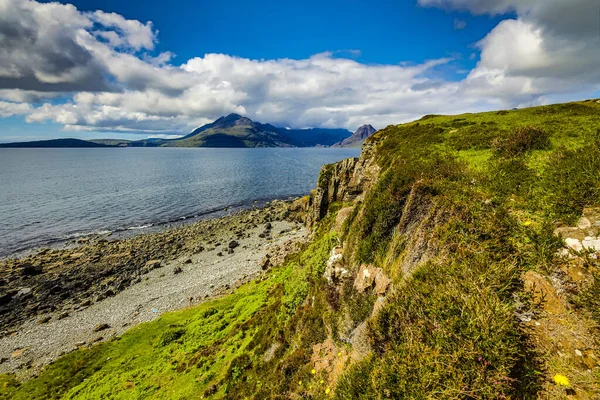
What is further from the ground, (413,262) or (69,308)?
(413,262)

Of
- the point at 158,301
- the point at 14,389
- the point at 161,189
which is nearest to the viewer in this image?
the point at 14,389

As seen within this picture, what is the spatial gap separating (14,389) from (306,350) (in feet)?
97.0

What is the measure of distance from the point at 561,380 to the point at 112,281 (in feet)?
180

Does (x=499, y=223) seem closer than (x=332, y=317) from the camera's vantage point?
Yes

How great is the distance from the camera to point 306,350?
36.3ft

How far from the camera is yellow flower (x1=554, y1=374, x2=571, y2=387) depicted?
4860mm

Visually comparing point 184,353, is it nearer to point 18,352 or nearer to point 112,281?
point 18,352

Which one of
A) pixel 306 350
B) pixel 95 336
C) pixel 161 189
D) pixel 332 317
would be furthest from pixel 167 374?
pixel 161 189

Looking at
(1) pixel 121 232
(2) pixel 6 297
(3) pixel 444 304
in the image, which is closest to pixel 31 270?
(2) pixel 6 297

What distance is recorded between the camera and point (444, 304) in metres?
6.49

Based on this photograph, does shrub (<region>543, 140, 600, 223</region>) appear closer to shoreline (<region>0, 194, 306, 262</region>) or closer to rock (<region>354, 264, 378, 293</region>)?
rock (<region>354, 264, 378, 293</region>)

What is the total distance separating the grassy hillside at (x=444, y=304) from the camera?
534 centimetres

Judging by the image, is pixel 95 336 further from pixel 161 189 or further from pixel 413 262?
pixel 161 189

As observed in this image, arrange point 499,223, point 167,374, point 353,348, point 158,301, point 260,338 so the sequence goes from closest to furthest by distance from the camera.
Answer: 1. point 499,223
2. point 353,348
3. point 260,338
4. point 167,374
5. point 158,301
